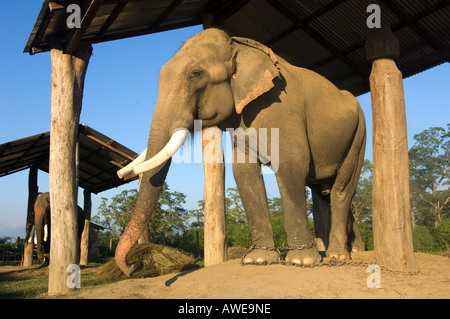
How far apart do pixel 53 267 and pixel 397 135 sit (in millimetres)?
4640

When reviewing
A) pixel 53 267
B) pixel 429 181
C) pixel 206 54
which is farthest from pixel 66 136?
pixel 429 181

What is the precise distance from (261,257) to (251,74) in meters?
1.97

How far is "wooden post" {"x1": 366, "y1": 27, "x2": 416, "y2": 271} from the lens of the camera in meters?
4.78

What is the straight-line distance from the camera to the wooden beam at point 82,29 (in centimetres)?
509

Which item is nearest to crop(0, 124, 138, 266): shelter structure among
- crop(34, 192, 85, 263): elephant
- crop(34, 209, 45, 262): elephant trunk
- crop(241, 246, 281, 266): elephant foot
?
crop(34, 192, 85, 263): elephant

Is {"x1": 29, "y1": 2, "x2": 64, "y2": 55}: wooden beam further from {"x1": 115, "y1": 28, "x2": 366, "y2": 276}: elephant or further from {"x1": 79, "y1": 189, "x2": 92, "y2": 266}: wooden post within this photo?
{"x1": 79, "y1": 189, "x2": 92, "y2": 266}: wooden post

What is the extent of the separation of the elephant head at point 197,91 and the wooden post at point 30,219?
1183cm

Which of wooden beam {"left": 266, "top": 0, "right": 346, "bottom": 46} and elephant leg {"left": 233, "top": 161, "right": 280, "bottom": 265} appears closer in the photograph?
elephant leg {"left": 233, "top": 161, "right": 280, "bottom": 265}

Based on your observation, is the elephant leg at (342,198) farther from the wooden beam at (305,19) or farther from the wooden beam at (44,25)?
the wooden beam at (44,25)

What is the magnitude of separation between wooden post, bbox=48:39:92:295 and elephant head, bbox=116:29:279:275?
2.36 metres

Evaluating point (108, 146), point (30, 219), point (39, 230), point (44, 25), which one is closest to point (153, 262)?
point (44, 25)

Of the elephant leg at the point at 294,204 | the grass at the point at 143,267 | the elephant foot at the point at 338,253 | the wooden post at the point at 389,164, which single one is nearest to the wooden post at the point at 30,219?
the grass at the point at 143,267
